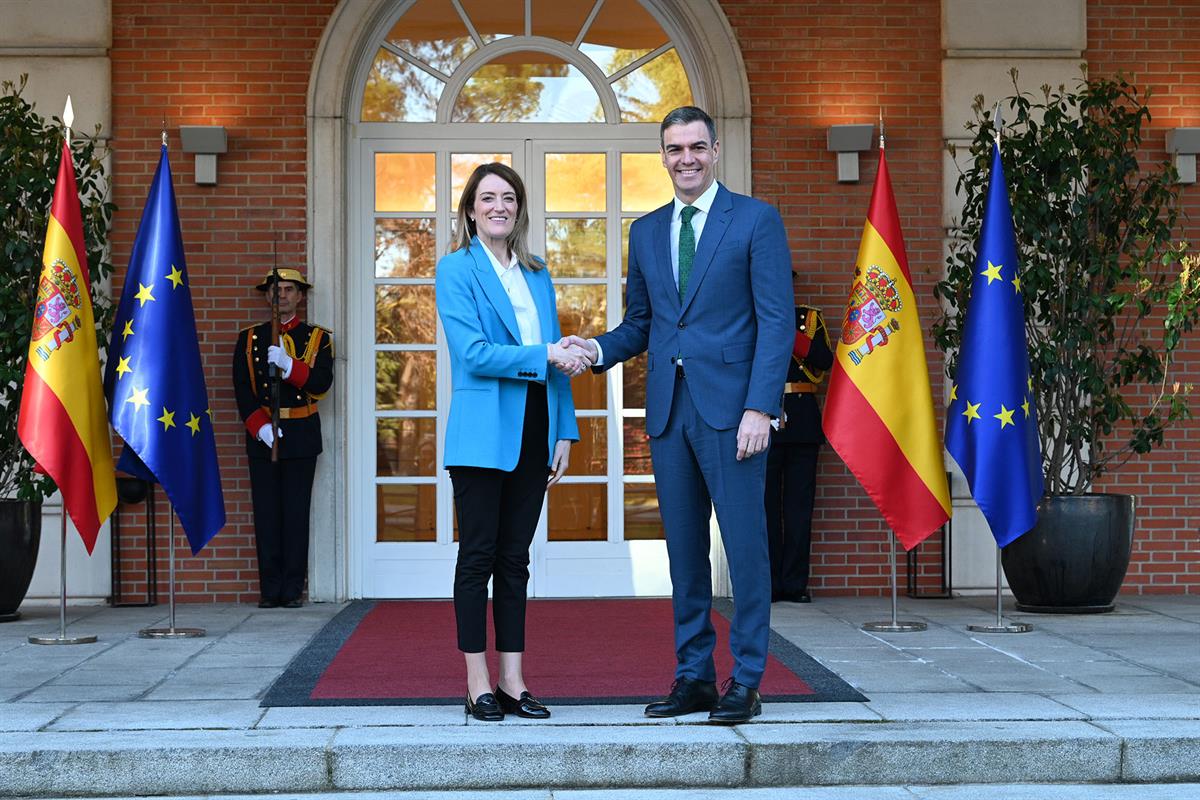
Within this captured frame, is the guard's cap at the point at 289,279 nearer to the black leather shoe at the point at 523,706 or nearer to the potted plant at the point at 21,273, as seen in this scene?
the potted plant at the point at 21,273

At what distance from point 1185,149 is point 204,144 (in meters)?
5.18

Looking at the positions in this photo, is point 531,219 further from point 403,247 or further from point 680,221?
point 680,221

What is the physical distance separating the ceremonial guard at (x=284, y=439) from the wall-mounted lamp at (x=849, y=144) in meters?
2.82

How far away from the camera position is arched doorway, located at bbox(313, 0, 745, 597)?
8211 millimetres

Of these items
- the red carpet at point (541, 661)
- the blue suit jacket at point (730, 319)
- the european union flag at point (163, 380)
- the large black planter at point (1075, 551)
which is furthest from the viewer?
the large black planter at point (1075, 551)

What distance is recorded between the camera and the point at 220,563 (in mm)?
7949

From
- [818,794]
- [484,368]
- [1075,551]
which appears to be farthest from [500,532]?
[1075,551]

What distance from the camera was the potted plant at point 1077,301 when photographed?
23.6ft

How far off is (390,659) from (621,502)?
8.25 ft

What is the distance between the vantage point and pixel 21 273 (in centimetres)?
701

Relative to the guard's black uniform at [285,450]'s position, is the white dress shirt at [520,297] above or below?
above

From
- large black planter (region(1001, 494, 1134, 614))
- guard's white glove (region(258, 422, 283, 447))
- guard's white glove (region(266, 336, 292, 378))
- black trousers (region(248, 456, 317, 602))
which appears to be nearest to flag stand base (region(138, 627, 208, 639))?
black trousers (region(248, 456, 317, 602))

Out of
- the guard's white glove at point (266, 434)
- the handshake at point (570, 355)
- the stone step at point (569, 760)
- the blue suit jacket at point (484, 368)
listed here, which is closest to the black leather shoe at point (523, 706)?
the stone step at point (569, 760)

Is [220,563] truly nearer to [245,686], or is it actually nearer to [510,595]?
[245,686]
